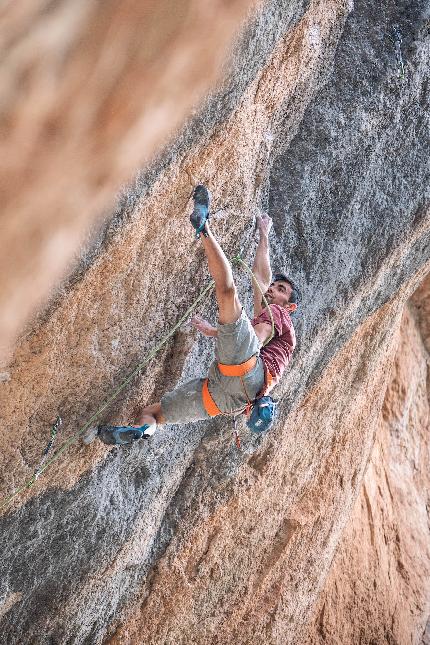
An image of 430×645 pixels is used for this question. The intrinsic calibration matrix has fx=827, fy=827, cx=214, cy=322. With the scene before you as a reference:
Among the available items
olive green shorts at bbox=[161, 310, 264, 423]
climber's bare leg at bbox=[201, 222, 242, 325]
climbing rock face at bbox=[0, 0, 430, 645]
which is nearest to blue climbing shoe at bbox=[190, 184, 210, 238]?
climber's bare leg at bbox=[201, 222, 242, 325]

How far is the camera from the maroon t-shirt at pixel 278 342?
3.86m

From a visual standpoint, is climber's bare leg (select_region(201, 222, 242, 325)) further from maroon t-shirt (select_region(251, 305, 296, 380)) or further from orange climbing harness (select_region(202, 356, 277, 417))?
maroon t-shirt (select_region(251, 305, 296, 380))

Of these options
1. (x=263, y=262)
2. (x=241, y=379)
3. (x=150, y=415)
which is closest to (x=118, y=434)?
(x=150, y=415)

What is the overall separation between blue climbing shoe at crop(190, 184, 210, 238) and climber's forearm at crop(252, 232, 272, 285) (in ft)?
3.51

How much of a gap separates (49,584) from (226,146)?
218 cm

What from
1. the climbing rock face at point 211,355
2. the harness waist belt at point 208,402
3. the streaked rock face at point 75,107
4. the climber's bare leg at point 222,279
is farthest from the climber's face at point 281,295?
the streaked rock face at point 75,107

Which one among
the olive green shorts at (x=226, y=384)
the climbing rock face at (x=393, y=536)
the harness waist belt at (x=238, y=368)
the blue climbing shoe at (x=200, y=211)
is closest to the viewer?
the blue climbing shoe at (x=200, y=211)

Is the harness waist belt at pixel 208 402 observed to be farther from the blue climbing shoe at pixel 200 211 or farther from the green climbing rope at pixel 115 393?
the blue climbing shoe at pixel 200 211

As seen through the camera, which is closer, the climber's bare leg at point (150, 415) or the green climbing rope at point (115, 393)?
the green climbing rope at point (115, 393)

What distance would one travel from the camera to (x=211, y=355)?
438cm

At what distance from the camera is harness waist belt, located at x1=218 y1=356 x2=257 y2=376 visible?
11.7ft

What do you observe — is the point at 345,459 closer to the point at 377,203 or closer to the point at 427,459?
the point at 377,203

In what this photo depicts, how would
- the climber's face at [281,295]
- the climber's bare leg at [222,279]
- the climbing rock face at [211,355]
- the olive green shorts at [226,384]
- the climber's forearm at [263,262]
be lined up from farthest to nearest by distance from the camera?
the climber's forearm at [263,262] < the climber's face at [281,295] < the olive green shorts at [226,384] < the climbing rock face at [211,355] < the climber's bare leg at [222,279]

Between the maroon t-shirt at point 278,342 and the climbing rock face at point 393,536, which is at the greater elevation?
the maroon t-shirt at point 278,342
